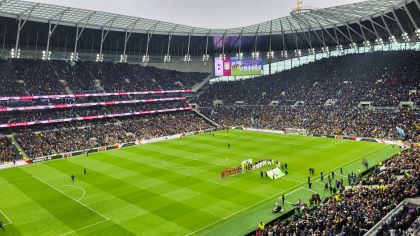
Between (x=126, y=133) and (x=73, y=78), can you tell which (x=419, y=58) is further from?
(x=73, y=78)

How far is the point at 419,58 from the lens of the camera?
6838cm

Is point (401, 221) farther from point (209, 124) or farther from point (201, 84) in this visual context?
point (201, 84)

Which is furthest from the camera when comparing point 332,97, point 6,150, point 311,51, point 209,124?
point 311,51

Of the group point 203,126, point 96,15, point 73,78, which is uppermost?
point 96,15

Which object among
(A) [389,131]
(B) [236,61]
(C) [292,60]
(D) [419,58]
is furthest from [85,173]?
(C) [292,60]

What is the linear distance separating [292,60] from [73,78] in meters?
62.7

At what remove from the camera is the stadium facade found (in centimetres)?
6241

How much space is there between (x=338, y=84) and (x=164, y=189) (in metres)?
59.1

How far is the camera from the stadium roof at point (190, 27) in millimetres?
58406

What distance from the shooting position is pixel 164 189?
33500 mm

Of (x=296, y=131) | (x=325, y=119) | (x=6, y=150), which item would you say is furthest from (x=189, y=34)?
(x=6, y=150)

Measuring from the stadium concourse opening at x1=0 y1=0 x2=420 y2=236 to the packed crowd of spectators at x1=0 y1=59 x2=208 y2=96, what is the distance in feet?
1.25

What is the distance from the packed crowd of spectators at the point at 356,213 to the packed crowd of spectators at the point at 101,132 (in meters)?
44.8

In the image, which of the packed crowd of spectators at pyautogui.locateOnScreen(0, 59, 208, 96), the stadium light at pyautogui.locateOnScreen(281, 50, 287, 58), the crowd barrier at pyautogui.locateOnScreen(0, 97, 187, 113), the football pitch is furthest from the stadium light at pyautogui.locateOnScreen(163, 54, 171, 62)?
the football pitch
